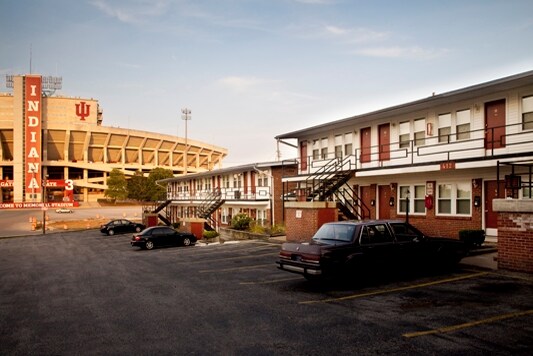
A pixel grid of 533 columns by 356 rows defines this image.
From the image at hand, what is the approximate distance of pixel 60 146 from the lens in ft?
351

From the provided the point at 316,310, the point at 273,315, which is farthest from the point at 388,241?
the point at 273,315

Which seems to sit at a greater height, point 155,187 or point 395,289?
point 155,187

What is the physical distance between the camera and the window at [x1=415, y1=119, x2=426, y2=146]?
→ 19734 mm

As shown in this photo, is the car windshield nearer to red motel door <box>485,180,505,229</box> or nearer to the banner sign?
red motel door <box>485,180,505,229</box>

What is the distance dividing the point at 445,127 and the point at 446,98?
1574 mm

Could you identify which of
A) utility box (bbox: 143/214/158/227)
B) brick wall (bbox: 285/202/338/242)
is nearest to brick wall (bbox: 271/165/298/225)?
brick wall (bbox: 285/202/338/242)

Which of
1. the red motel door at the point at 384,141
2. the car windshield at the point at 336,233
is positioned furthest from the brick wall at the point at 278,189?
the car windshield at the point at 336,233

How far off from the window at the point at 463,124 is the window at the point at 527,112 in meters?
2.20

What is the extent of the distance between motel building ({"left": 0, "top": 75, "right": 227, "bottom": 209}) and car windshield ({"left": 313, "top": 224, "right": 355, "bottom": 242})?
7641 cm

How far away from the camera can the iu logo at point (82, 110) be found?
107125 millimetres

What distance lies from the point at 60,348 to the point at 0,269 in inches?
566

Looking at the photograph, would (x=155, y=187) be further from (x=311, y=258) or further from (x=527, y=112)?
(x=311, y=258)

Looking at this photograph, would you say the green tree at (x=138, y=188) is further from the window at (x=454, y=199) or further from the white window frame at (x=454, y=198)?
the window at (x=454, y=199)

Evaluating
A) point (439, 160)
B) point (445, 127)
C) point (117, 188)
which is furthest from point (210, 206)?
point (117, 188)
